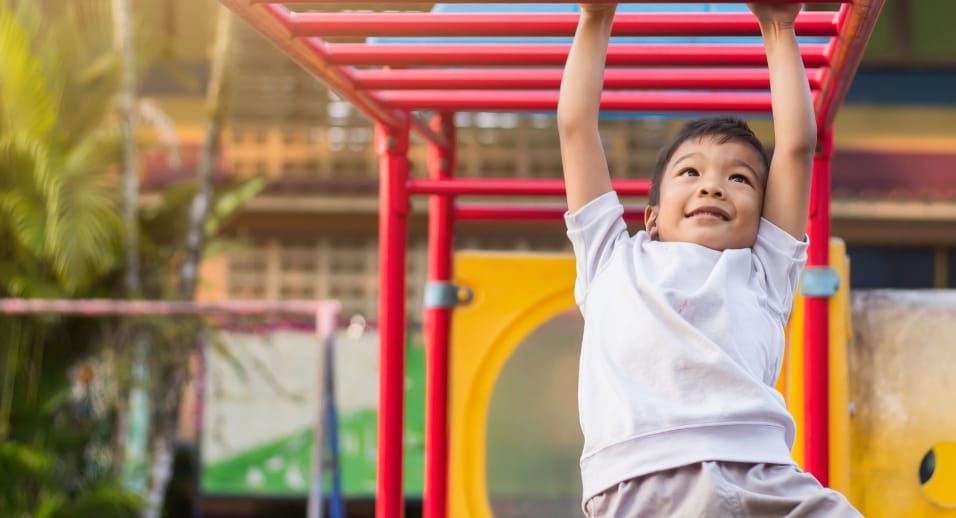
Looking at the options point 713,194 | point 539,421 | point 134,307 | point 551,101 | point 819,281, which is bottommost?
point 539,421

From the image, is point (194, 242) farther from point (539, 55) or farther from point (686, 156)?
point (686, 156)

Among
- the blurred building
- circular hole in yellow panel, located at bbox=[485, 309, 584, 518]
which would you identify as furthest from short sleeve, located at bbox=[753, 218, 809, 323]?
the blurred building

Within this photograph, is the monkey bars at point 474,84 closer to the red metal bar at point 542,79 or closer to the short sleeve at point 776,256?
the red metal bar at point 542,79

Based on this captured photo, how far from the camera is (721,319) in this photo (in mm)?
1114

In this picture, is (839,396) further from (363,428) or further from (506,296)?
(363,428)

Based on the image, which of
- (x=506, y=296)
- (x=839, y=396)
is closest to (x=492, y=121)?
(x=506, y=296)

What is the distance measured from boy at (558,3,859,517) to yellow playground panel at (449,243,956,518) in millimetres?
766

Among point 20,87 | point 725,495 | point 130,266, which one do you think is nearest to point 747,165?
point 725,495

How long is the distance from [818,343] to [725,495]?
0.74 m

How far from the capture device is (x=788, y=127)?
3.89ft

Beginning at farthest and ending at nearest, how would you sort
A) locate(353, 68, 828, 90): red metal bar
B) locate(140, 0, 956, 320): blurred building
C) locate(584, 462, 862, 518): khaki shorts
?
locate(140, 0, 956, 320): blurred building → locate(353, 68, 828, 90): red metal bar → locate(584, 462, 862, 518): khaki shorts

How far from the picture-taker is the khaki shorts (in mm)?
1036

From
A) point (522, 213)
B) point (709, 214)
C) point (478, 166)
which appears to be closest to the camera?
point (709, 214)

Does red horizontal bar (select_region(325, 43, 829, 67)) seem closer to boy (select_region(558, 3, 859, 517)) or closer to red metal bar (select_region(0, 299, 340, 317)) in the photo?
boy (select_region(558, 3, 859, 517))
